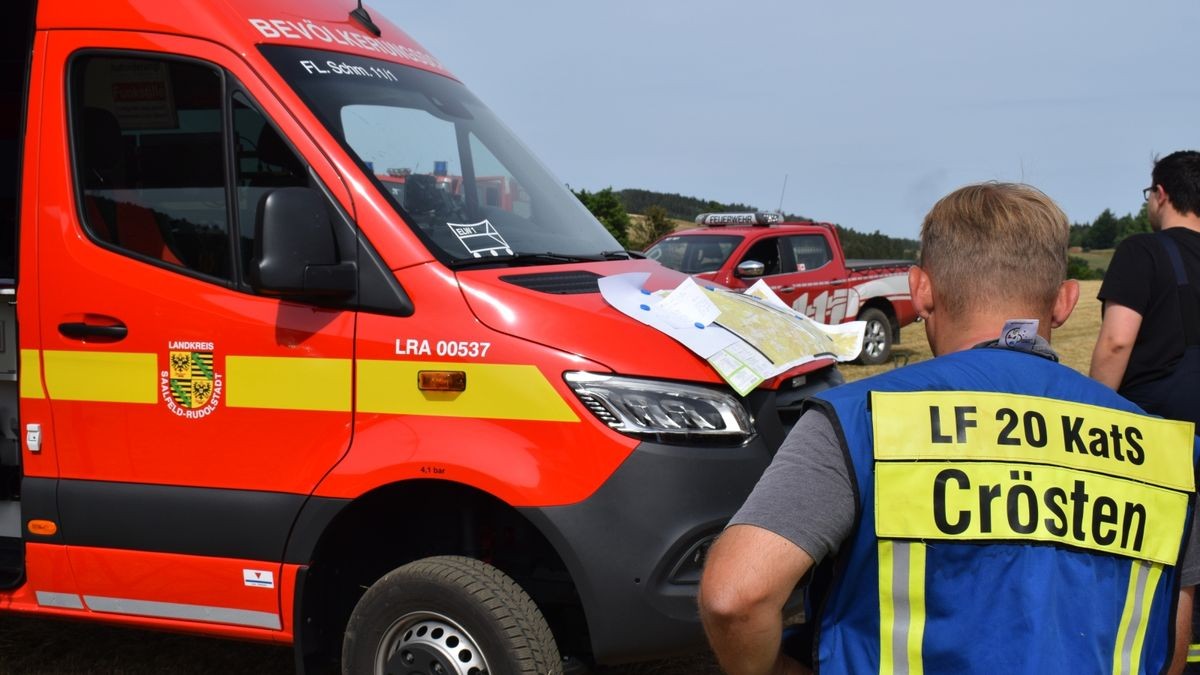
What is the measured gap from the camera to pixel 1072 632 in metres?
1.64

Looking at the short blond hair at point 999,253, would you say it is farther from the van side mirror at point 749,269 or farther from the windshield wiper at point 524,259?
the van side mirror at point 749,269

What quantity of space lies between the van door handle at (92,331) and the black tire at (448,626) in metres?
1.20

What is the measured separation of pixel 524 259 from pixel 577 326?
527mm

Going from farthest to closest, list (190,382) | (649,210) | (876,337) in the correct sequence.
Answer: (649,210) < (876,337) < (190,382)

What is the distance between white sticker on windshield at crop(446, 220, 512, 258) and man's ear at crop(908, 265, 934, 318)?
199 centimetres

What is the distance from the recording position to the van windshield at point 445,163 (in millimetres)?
3707

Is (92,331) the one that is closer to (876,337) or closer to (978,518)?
(978,518)

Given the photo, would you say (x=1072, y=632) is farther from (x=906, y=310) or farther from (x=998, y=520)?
(x=906, y=310)

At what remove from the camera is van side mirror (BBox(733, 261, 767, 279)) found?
11.7 m

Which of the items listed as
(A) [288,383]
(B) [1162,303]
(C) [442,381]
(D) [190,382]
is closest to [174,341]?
(D) [190,382]

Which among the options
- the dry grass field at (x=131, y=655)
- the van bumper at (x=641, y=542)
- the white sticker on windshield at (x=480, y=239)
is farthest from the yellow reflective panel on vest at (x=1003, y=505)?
the dry grass field at (x=131, y=655)

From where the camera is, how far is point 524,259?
12.5 feet

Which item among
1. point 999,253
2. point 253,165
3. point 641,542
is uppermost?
point 253,165

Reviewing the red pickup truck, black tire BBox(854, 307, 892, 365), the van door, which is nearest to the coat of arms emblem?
the van door
